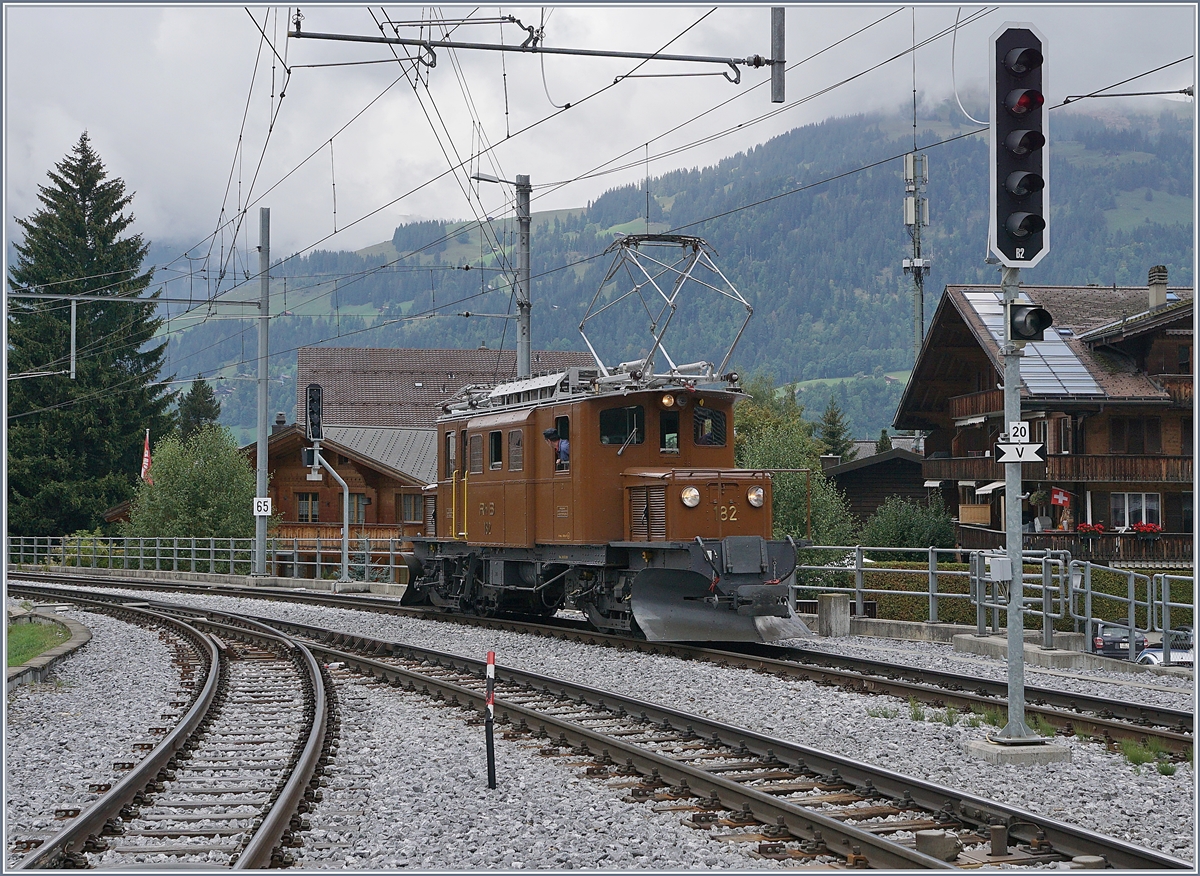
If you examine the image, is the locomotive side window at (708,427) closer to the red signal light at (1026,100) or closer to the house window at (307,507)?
the red signal light at (1026,100)

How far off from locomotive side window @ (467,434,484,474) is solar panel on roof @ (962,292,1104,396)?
21.7m

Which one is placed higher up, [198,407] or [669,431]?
[198,407]

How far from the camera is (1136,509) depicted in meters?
39.2

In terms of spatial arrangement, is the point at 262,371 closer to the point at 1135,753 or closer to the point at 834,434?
the point at 1135,753

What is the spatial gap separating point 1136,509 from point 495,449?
2699 centimetres

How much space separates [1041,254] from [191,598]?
23.8 metres

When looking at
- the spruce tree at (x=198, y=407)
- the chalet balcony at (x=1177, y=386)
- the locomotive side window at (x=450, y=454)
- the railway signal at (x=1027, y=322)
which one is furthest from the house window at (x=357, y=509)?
the spruce tree at (x=198, y=407)

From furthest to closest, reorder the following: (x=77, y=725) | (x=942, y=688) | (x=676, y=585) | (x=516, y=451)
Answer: (x=516, y=451), (x=676, y=585), (x=942, y=688), (x=77, y=725)

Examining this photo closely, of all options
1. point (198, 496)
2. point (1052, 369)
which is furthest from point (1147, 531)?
point (198, 496)

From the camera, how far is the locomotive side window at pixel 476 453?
19703 mm

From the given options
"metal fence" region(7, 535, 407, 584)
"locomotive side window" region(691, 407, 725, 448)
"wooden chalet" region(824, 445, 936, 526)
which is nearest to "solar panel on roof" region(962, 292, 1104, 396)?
"wooden chalet" region(824, 445, 936, 526)

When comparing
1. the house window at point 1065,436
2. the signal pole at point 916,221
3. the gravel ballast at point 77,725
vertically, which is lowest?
the gravel ballast at point 77,725

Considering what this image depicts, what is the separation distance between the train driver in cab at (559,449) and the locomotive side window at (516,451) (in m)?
0.96

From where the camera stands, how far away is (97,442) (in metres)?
59.9
